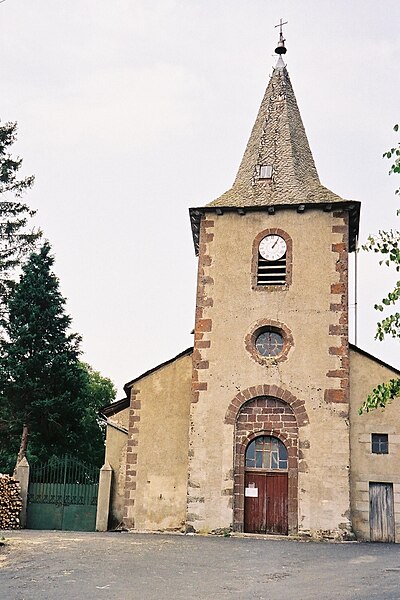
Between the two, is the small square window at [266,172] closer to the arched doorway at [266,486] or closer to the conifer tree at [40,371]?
the arched doorway at [266,486]

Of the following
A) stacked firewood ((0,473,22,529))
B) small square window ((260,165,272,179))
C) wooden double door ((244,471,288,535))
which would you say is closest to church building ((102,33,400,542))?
wooden double door ((244,471,288,535))

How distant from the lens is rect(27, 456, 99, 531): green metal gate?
23.1m

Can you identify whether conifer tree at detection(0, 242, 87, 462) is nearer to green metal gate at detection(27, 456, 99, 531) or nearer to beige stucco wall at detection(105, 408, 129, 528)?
green metal gate at detection(27, 456, 99, 531)

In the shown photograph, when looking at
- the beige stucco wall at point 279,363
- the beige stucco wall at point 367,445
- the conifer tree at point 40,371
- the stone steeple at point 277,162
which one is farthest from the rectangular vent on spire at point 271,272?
the conifer tree at point 40,371

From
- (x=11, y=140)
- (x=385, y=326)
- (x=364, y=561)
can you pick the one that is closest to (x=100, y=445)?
(x=11, y=140)

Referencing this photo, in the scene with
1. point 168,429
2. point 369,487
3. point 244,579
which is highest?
point 168,429

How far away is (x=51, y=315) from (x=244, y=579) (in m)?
19.3

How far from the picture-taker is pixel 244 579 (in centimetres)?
1181

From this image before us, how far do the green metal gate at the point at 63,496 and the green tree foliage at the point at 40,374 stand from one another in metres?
4.18

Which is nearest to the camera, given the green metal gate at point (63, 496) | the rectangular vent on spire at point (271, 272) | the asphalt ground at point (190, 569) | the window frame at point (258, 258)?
the asphalt ground at point (190, 569)

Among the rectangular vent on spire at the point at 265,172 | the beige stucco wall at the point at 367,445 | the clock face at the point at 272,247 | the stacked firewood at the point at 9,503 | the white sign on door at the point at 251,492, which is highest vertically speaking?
the rectangular vent on spire at the point at 265,172

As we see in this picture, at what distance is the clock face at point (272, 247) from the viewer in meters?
22.4

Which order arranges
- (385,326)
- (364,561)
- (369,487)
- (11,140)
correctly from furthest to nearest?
(11,140), (369,487), (364,561), (385,326)

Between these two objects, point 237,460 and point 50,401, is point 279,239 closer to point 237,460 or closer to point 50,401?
point 237,460
